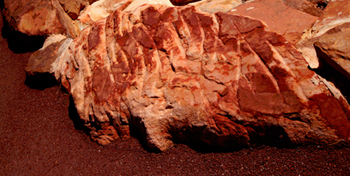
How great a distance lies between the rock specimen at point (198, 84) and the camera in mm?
1807

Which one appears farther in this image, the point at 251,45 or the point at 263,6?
the point at 263,6

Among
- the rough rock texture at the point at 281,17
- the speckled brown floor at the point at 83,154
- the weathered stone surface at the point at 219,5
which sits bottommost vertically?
the speckled brown floor at the point at 83,154

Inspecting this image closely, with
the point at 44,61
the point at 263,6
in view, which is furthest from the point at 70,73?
the point at 263,6

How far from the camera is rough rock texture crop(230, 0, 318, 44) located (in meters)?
2.37

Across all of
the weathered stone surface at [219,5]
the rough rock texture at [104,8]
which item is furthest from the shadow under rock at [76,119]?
the weathered stone surface at [219,5]

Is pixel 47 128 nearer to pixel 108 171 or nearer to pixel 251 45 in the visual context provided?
pixel 108 171

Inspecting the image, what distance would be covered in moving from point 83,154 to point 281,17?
269 centimetres

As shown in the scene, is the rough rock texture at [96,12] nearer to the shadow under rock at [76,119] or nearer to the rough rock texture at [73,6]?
the rough rock texture at [73,6]

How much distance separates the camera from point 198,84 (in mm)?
2061

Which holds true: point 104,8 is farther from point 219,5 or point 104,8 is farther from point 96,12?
point 219,5

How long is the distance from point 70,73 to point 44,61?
68cm

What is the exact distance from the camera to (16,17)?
12.0ft

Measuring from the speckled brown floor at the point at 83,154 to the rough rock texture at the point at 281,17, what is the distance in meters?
1.16

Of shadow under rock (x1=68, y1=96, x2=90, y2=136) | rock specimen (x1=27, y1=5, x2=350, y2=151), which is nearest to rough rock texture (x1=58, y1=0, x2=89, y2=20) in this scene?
rock specimen (x1=27, y1=5, x2=350, y2=151)
